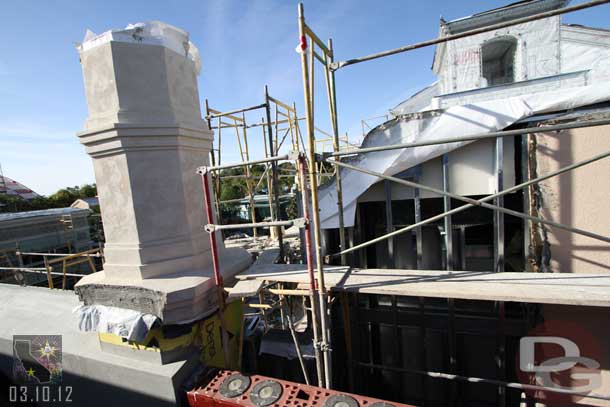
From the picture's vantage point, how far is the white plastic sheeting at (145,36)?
3.24 meters

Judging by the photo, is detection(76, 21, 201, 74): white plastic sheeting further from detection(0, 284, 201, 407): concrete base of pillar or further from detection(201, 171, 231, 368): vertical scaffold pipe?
detection(0, 284, 201, 407): concrete base of pillar

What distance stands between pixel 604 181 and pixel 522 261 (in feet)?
4.92

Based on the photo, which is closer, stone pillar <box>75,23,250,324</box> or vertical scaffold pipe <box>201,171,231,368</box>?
stone pillar <box>75,23,250,324</box>

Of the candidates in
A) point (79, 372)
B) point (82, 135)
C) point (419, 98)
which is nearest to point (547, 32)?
point (419, 98)

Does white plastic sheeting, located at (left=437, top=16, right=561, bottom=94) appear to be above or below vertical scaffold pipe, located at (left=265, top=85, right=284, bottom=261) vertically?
above

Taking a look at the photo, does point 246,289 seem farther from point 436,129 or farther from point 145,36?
point 436,129

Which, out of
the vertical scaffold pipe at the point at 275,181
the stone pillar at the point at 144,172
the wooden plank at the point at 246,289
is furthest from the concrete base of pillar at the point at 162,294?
the vertical scaffold pipe at the point at 275,181

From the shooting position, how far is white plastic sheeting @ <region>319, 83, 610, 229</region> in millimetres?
3742

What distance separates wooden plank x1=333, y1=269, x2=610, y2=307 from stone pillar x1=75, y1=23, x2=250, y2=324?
1.96 metres

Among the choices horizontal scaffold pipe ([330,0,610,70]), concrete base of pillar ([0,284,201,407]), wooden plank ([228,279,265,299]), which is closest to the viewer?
horizontal scaffold pipe ([330,0,610,70])

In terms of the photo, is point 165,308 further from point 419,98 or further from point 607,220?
point 419,98

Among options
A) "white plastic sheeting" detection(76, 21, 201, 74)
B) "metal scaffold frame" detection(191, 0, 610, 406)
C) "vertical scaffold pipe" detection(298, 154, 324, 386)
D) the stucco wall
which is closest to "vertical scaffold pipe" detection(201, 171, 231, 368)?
"metal scaffold frame" detection(191, 0, 610, 406)

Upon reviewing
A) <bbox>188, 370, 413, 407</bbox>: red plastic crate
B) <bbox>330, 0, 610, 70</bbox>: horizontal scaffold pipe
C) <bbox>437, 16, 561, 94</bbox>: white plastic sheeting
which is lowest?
<bbox>188, 370, 413, 407</bbox>: red plastic crate

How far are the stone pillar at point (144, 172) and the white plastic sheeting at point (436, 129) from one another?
243 centimetres
